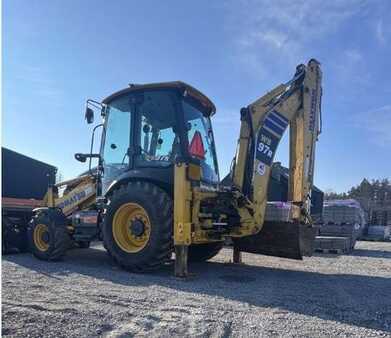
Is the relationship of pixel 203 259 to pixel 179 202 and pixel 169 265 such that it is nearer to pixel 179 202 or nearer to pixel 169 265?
pixel 169 265

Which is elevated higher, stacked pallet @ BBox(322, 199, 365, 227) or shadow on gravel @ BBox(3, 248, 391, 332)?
stacked pallet @ BBox(322, 199, 365, 227)

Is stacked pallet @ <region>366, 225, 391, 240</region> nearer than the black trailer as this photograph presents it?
No

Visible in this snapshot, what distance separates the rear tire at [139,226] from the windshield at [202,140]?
102 cm

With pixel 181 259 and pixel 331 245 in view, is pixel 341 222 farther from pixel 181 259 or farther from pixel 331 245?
pixel 181 259

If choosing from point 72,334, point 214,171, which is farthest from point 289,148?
point 72,334

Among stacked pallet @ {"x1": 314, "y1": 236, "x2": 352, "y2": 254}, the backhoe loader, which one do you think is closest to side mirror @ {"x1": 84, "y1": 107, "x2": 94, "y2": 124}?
the backhoe loader

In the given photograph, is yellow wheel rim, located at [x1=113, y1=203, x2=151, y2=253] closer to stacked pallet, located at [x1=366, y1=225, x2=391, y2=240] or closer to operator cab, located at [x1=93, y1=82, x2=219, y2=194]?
operator cab, located at [x1=93, y1=82, x2=219, y2=194]

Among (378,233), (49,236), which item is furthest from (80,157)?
(378,233)

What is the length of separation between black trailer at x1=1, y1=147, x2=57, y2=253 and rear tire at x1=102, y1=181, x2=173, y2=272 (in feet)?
11.6

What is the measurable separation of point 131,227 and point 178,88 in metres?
2.37

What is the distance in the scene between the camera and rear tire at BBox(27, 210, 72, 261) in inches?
303

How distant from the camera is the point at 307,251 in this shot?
22.2 ft

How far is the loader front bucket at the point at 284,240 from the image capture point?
21.7 ft

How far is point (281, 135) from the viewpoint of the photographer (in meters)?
7.08
